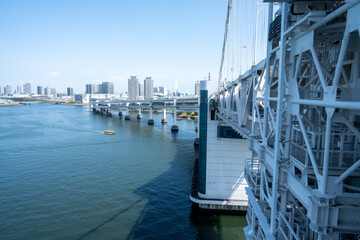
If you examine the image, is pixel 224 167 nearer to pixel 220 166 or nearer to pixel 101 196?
pixel 220 166

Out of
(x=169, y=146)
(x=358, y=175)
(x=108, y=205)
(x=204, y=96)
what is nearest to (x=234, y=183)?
(x=204, y=96)

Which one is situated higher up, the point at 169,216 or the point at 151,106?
the point at 151,106

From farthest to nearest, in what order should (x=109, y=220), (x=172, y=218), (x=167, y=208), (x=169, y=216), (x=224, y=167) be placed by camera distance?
1. (x=167, y=208)
2. (x=224, y=167)
3. (x=169, y=216)
4. (x=172, y=218)
5. (x=109, y=220)

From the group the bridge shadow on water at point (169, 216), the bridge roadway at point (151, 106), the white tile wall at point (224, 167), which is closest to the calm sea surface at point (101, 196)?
the bridge shadow on water at point (169, 216)

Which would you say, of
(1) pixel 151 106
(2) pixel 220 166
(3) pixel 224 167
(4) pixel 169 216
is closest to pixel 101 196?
(4) pixel 169 216

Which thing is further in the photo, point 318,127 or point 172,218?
point 172,218
